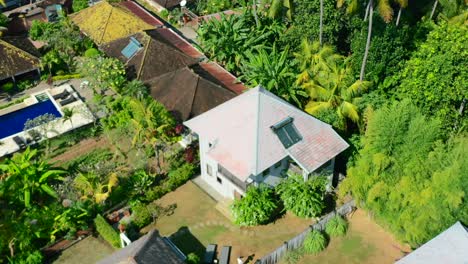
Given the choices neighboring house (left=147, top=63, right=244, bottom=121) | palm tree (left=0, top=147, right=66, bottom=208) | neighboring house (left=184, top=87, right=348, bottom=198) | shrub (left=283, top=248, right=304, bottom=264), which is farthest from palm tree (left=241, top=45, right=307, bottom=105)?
palm tree (left=0, top=147, right=66, bottom=208)

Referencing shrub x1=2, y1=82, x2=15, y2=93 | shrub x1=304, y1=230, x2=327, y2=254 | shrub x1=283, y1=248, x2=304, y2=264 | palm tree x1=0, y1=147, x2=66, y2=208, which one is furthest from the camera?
shrub x1=2, y1=82, x2=15, y2=93

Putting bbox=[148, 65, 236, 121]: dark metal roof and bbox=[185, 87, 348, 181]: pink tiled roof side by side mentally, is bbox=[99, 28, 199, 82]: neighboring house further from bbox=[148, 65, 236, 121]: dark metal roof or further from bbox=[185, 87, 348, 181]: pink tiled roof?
bbox=[185, 87, 348, 181]: pink tiled roof

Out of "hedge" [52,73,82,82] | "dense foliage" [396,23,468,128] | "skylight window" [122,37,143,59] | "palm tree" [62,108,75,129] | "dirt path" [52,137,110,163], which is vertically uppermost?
"dense foliage" [396,23,468,128]

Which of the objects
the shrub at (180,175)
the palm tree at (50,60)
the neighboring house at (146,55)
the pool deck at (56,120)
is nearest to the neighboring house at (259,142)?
the shrub at (180,175)

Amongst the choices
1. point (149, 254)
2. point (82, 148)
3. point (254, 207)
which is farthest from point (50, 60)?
point (149, 254)

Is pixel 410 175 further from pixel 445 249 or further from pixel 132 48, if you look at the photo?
pixel 132 48
